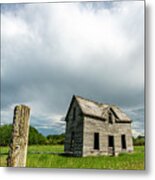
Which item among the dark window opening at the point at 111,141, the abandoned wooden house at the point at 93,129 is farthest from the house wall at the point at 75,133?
the dark window opening at the point at 111,141

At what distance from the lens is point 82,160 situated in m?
1.94

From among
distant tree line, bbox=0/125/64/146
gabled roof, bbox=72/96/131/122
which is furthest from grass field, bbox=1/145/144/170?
gabled roof, bbox=72/96/131/122

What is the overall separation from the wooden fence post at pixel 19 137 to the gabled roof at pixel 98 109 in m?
0.25

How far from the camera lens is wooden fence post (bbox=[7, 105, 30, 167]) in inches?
72.2

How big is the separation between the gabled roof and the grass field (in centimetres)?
15

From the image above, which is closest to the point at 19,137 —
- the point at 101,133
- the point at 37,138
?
the point at 37,138

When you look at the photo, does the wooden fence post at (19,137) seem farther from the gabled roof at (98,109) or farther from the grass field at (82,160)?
the gabled roof at (98,109)

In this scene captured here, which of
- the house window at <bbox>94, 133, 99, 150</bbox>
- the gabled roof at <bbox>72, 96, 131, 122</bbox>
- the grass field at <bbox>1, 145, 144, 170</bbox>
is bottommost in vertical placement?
the grass field at <bbox>1, 145, 144, 170</bbox>

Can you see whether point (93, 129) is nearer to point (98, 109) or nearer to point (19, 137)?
point (98, 109)

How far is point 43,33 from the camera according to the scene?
2.03m

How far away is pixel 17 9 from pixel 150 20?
2.07ft

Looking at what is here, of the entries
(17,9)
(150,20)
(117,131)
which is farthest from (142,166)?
(17,9)

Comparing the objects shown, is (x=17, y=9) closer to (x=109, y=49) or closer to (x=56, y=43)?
(x=56, y=43)

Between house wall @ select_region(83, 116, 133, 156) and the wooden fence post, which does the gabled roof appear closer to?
house wall @ select_region(83, 116, 133, 156)
